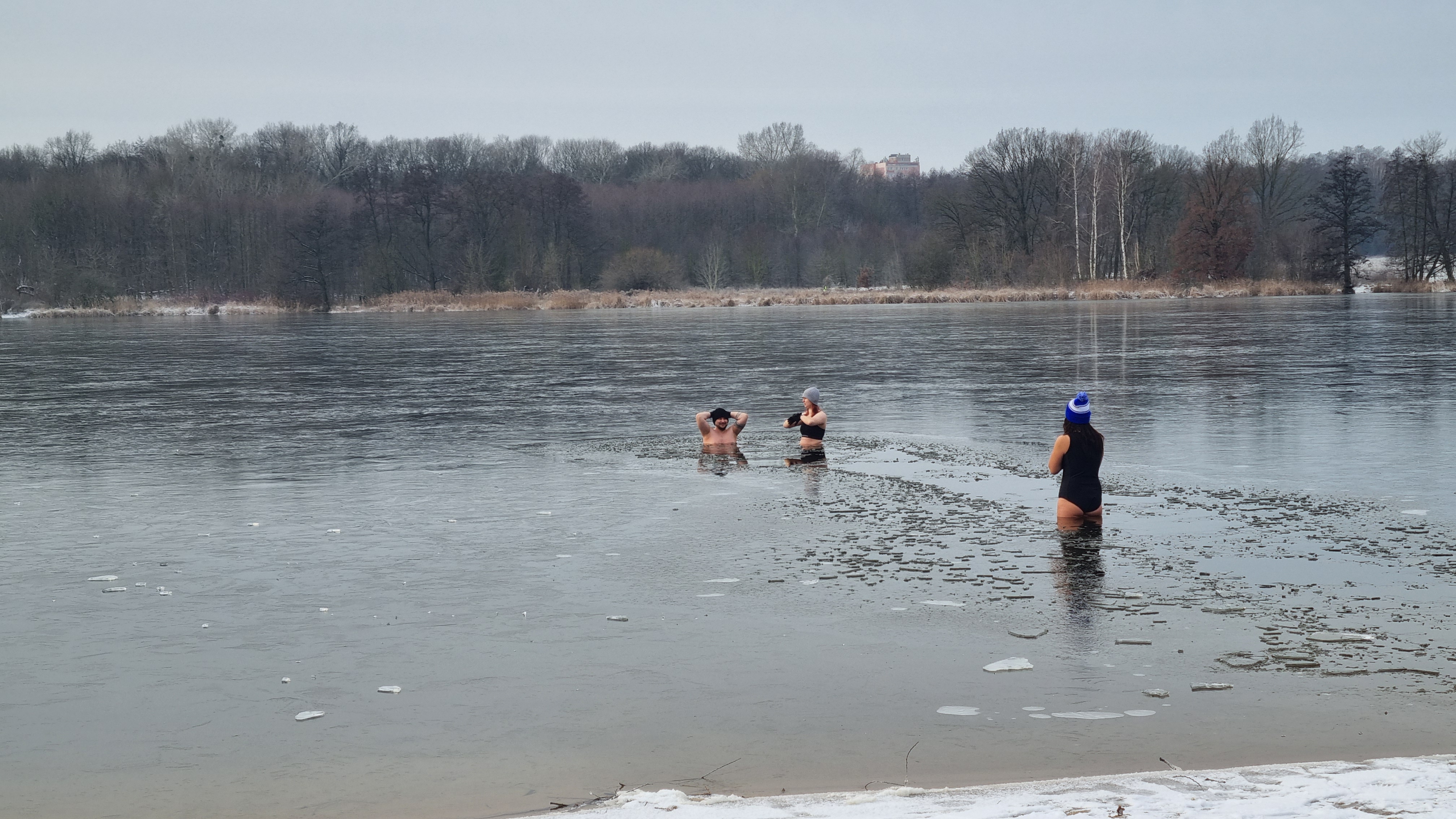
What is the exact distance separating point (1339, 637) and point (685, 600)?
3.67m

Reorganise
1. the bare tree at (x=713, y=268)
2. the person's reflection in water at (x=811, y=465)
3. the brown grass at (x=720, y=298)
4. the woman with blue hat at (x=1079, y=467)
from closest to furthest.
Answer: the woman with blue hat at (x=1079, y=467)
the person's reflection in water at (x=811, y=465)
the brown grass at (x=720, y=298)
the bare tree at (x=713, y=268)

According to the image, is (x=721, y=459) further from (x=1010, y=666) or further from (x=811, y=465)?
(x=1010, y=666)

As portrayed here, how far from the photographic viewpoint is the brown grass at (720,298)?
69.8 meters

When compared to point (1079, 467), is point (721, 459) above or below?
below

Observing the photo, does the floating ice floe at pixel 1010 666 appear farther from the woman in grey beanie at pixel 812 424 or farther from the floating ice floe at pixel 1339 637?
the woman in grey beanie at pixel 812 424

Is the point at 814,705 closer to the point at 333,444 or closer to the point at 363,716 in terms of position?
the point at 363,716

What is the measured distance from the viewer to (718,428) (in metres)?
14.2

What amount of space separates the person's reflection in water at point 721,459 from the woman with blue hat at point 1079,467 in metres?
3.91

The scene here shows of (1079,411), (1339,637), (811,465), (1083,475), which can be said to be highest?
(1079,411)

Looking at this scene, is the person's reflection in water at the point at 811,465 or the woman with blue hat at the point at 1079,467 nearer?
the woman with blue hat at the point at 1079,467

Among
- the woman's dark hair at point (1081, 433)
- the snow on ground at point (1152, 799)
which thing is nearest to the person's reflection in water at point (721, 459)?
the woman's dark hair at point (1081, 433)

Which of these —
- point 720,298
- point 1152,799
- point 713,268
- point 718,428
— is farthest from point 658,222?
point 1152,799

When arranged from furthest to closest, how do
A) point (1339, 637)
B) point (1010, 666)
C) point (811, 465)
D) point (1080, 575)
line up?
point (811, 465), point (1080, 575), point (1339, 637), point (1010, 666)

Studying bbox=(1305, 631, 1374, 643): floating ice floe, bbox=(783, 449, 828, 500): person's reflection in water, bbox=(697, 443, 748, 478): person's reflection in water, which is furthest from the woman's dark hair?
bbox=(697, 443, 748, 478): person's reflection in water
